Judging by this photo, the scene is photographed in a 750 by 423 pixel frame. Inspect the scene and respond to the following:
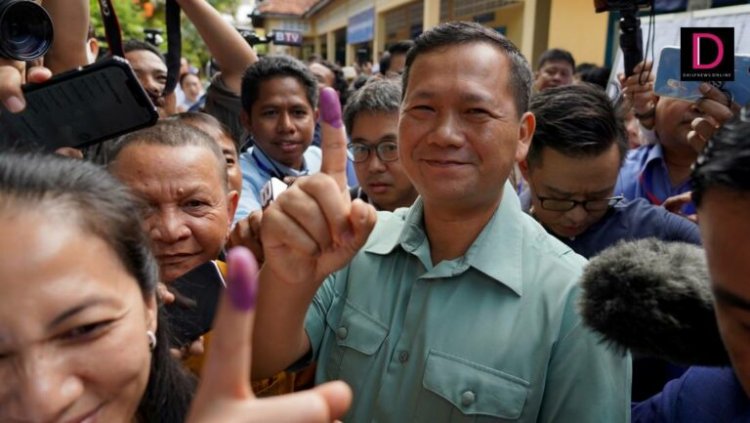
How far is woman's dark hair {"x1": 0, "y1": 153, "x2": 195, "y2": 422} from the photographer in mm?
866

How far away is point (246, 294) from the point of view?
0.60 m

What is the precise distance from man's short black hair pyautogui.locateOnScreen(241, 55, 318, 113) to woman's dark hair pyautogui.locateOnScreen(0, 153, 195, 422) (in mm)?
1811

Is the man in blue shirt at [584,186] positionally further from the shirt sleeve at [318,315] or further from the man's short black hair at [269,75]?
the man's short black hair at [269,75]

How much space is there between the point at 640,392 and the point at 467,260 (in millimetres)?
661

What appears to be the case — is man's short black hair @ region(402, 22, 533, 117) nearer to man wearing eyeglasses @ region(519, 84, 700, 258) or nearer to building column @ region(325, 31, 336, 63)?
man wearing eyeglasses @ region(519, 84, 700, 258)

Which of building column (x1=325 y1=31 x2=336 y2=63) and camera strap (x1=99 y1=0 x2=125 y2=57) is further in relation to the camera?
building column (x1=325 y1=31 x2=336 y2=63)

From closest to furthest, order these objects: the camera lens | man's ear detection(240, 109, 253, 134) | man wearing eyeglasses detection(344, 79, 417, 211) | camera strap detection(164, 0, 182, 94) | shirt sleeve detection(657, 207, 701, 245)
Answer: the camera lens → shirt sleeve detection(657, 207, 701, 245) → camera strap detection(164, 0, 182, 94) → man wearing eyeglasses detection(344, 79, 417, 211) → man's ear detection(240, 109, 253, 134)

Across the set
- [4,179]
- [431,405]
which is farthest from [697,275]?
[4,179]

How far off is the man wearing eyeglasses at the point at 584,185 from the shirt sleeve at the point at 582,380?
688 mm

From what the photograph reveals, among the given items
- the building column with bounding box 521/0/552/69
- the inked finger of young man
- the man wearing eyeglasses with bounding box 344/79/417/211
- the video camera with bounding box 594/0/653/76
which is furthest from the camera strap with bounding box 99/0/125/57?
the building column with bounding box 521/0/552/69

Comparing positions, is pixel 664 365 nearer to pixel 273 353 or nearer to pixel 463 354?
pixel 463 354

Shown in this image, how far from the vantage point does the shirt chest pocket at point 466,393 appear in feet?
3.84

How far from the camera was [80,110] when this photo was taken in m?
1.20

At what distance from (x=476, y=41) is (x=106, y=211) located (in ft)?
A: 2.81
